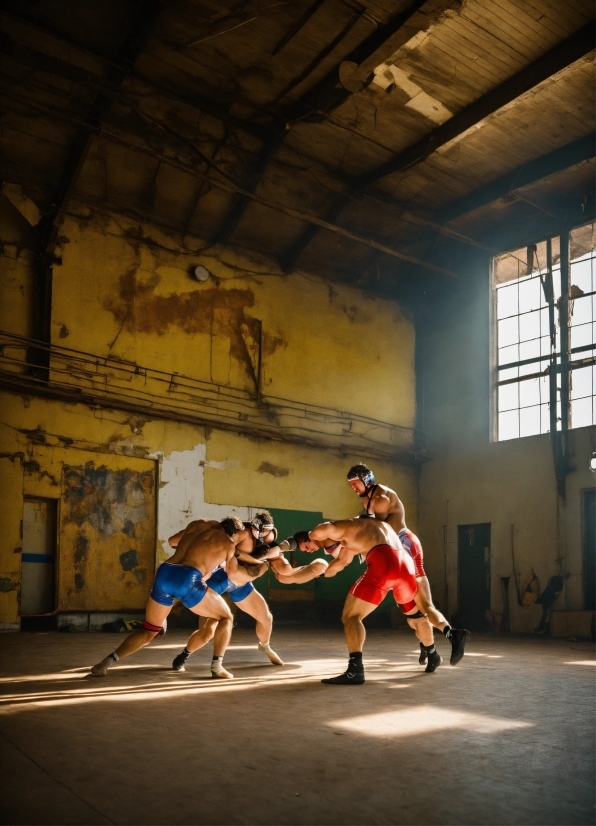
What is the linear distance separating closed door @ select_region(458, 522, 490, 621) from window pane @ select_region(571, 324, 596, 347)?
4157mm

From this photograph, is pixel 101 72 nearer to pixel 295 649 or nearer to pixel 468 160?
pixel 468 160

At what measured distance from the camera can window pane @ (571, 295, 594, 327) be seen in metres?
14.8

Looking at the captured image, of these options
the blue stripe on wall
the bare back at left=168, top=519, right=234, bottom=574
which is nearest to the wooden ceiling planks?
the blue stripe on wall

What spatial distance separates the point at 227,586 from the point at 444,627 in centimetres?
219

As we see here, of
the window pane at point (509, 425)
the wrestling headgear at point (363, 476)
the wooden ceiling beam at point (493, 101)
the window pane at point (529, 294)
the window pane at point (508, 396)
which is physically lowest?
the wrestling headgear at point (363, 476)

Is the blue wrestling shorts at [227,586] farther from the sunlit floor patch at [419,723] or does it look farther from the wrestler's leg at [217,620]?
the sunlit floor patch at [419,723]

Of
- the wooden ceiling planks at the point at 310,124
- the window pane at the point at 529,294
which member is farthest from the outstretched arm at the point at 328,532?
the window pane at the point at 529,294

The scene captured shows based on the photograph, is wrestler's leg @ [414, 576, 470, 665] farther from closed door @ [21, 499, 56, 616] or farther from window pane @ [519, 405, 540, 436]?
window pane @ [519, 405, 540, 436]

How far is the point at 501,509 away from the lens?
15664 millimetres

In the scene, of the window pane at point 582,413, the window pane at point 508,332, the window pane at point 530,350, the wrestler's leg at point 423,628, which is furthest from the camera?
the window pane at point 508,332

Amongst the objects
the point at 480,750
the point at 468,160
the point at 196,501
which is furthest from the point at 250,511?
the point at 480,750

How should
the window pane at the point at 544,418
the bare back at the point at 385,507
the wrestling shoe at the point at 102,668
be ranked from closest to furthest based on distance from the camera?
the wrestling shoe at the point at 102,668
the bare back at the point at 385,507
the window pane at the point at 544,418

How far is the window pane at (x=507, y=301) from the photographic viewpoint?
16.4 metres

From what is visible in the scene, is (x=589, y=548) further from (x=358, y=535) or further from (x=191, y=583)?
(x=191, y=583)
